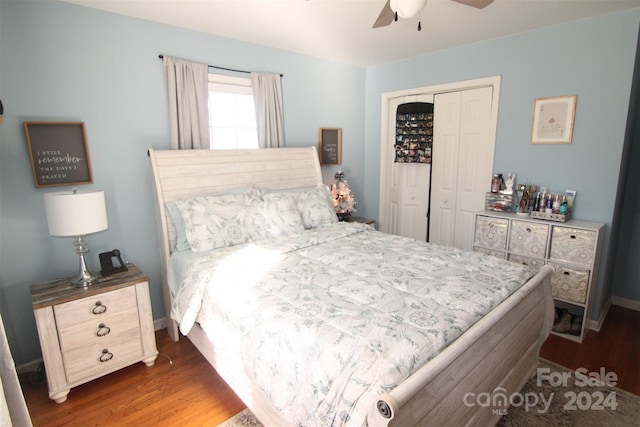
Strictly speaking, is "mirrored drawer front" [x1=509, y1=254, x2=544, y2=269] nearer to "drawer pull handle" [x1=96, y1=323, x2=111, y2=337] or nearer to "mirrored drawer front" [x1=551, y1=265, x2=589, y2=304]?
"mirrored drawer front" [x1=551, y1=265, x2=589, y2=304]

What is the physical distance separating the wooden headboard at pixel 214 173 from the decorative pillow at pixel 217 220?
0.17 m

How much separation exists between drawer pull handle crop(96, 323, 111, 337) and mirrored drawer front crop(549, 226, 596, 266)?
3.45 metres

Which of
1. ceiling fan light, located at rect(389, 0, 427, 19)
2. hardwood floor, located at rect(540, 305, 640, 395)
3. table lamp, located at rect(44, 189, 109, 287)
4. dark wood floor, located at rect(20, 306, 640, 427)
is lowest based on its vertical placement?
hardwood floor, located at rect(540, 305, 640, 395)

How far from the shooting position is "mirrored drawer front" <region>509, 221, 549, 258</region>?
286 cm

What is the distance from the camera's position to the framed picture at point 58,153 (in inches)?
88.0

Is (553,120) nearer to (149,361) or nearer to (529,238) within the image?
(529,238)

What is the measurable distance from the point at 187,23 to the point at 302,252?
6.78 feet

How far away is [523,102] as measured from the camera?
3.14m

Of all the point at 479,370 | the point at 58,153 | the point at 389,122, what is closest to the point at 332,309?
the point at 479,370

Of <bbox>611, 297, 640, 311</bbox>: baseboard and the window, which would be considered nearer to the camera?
the window

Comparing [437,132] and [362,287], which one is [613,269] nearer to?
[437,132]

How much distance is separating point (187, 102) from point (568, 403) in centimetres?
348

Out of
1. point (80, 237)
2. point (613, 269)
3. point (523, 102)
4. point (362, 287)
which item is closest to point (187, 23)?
point (80, 237)

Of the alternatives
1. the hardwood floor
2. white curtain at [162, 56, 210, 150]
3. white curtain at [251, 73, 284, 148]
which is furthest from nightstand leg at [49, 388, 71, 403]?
the hardwood floor
